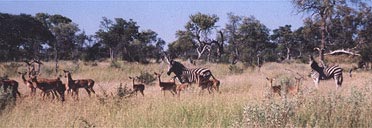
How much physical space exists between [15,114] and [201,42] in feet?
123

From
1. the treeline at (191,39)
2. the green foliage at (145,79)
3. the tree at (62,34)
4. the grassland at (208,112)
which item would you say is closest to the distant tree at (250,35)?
the treeline at (191,39)

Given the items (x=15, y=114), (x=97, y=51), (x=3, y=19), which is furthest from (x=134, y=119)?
(x=97, y=51)

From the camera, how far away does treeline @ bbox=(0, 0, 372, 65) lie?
31.6 meters

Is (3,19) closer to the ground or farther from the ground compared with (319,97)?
farther from the ground

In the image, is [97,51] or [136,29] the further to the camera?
[97,51]

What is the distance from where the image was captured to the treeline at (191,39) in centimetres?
3164

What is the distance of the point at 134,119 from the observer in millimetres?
7906

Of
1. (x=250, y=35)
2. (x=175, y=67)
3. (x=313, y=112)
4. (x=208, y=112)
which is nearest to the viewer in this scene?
(x=313, y=112)

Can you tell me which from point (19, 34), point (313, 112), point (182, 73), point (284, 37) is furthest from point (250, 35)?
point (313, 112)

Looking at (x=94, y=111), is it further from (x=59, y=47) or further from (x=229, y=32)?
(x=229, y=32)

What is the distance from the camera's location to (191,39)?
5316 centimetres

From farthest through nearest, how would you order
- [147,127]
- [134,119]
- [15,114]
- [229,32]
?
[229,32] → [15,114] → [134,119] → [147,127]

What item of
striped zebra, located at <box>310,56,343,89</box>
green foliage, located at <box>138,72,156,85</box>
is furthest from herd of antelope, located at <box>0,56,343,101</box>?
green foliage, located at <box>138,72,156,85</box>

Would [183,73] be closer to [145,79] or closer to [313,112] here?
[145,79]
